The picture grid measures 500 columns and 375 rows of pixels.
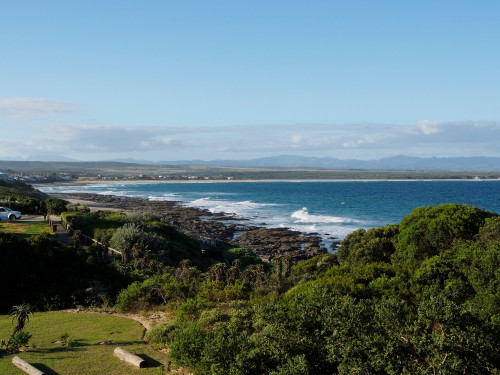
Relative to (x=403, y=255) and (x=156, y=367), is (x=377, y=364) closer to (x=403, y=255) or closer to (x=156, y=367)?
(x=156, y=367)

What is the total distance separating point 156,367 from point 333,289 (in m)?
5.45

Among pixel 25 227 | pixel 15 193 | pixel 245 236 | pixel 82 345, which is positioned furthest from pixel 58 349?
pixel 15 193

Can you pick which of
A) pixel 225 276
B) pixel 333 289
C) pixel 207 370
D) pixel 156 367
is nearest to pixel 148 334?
pixel 156 367

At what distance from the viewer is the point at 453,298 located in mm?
12617

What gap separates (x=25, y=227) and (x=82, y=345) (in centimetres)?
1922

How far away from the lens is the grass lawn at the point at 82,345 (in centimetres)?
1121

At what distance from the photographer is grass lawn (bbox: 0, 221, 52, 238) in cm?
2725

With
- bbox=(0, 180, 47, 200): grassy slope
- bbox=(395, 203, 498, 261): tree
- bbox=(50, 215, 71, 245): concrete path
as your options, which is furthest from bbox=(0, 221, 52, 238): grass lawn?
bbox=(395, 203, 498, 261): tree

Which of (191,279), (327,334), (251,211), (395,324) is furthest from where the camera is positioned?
(251,211)

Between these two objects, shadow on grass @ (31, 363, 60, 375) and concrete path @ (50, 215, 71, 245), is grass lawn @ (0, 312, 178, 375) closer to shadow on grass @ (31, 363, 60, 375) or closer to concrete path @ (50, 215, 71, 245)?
shadow on grass @ (31, 363, 60, 375)

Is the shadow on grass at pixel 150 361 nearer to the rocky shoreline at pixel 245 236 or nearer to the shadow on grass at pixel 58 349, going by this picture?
the shadow on grass at pixel 58 349

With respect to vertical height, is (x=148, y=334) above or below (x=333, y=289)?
below

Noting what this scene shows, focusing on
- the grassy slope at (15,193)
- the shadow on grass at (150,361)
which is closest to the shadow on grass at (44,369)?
the shadow on grass at (150,361)

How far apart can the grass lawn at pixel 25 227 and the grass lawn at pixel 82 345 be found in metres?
11.9
